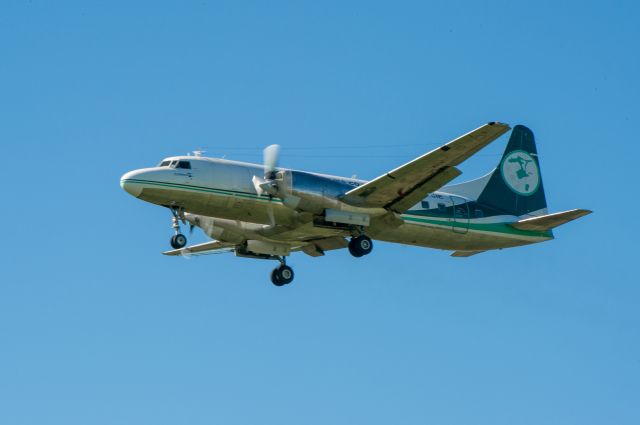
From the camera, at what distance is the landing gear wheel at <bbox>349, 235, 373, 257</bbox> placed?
28.7 m

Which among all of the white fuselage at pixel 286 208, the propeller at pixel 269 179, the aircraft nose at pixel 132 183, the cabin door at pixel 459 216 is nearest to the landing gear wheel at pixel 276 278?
the white fuselage at pixel 286 208

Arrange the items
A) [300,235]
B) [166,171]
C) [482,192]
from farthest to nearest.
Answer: [482,192], [300,235], [166,171]

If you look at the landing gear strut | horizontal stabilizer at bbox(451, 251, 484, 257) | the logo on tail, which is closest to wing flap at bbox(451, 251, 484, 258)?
horizontal stabilizer at bbox(451, 251, 484, 257)

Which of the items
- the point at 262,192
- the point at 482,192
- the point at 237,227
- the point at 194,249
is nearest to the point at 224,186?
the point at 262,192

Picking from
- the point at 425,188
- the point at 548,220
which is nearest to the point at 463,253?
the point at 548,220

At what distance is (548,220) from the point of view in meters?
30.3

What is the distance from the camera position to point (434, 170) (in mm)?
27453

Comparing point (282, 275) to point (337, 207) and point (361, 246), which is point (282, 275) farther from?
point (337, 207)

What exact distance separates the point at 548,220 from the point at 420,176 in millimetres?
4985

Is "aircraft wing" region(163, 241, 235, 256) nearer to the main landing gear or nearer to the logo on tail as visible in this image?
the main landing gear

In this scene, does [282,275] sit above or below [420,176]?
below

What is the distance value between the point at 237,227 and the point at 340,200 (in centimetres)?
372

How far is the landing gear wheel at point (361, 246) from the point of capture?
94.1 feet

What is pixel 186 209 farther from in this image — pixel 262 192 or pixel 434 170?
pixel 434 170
